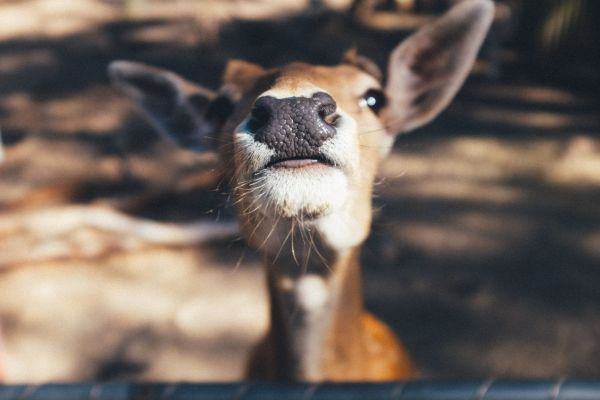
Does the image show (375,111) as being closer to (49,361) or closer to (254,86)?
(254,86)

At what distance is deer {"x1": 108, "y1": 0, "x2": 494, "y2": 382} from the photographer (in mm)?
1501

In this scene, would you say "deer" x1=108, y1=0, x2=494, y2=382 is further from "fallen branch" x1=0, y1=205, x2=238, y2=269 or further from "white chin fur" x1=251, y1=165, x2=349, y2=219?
"fallen branch" x1=0, y1=205, x2=238, y2=269

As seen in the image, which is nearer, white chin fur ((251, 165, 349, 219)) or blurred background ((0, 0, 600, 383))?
white chin fur ((251, 165, 349, 219))

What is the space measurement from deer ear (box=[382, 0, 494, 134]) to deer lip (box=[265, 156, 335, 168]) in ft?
2.42

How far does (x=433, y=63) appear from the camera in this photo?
87.3 inches

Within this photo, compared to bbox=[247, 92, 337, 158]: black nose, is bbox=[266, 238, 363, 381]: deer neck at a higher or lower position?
lower

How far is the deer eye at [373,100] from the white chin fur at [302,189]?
0.51 meters

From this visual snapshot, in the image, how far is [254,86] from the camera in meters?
1.93

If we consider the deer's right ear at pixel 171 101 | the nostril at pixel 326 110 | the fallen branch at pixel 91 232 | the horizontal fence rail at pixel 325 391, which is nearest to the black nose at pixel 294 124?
the nostril at pixel 326 110

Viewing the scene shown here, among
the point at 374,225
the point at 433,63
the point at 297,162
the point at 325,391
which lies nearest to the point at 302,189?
the point at 297,162

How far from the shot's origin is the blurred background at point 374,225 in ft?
11.8

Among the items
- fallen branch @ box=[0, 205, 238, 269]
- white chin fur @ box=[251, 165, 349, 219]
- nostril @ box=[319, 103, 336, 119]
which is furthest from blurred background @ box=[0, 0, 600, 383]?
nostril @ box=[319, 103, 336, 119]

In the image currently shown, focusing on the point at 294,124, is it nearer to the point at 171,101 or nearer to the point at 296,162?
the point at 296,162

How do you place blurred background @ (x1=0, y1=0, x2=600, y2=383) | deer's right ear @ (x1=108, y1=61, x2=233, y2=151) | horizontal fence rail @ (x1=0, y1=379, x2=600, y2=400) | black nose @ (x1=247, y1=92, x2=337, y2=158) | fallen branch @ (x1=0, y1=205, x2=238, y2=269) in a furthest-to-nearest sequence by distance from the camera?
fallen branch @ (x1=0, y1=205, x2=238, y2=269), blurred background @ (x1=0, y1=0, x2=600, y2=383), deer's right ear @ (x1=108, y1=61, x2=233, y2=151), black nose @ (x1=247, y1=92, x2=337, y2=158), horizontal fence rail @ (x1=0, y1=379, x2=600, y2=400)
